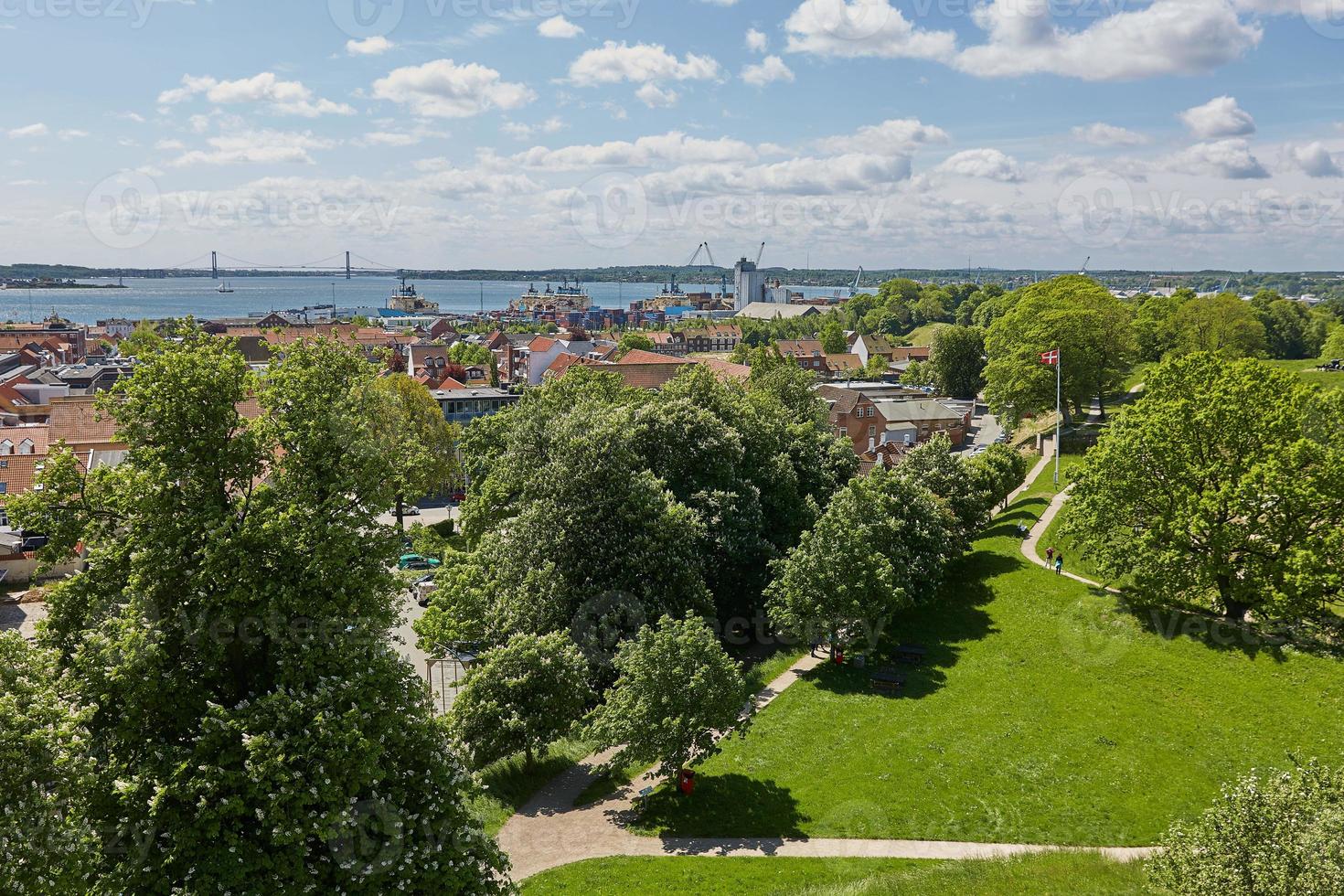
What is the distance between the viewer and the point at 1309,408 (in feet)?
107

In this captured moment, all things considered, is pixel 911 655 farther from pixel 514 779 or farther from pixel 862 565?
pixel 514 779

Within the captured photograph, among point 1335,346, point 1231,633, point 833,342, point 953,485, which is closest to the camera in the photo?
point 1231,633

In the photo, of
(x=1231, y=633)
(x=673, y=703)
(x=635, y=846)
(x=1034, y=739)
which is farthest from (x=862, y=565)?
(x=635, y=846)

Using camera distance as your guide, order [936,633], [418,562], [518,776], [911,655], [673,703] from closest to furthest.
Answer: [673,703] → [518,776] → [911,655] → [936,633] → [418,562]

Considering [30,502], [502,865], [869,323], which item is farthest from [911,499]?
[869,323]

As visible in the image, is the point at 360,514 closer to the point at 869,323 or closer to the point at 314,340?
the point at 314,340

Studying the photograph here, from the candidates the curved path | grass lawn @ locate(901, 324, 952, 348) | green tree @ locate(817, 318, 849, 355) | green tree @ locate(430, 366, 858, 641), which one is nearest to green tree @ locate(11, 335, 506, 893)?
the curved path

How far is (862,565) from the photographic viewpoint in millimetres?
34125

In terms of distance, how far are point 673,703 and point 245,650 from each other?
12790mm

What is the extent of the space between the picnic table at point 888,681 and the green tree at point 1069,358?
121ft

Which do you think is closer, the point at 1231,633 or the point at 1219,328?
the point at 1231,633

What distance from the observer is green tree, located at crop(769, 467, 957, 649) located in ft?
112

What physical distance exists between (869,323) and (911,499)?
154108mm

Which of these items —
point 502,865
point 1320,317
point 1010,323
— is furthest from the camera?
point 1320,317
